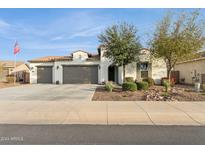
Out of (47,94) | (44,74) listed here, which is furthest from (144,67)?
(47,94)

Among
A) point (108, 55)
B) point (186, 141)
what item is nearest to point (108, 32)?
point (108, 55)

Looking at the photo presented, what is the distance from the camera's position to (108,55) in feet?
82.1

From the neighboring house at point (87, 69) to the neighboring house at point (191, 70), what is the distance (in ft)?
9.01

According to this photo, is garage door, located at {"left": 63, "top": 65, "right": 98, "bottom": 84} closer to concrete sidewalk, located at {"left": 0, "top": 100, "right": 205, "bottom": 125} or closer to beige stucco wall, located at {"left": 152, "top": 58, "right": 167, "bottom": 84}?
beige stucco wall, located at {"left": 152, "top": 58, "right": 167, "bottom": 84}

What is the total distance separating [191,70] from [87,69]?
39.5 feet

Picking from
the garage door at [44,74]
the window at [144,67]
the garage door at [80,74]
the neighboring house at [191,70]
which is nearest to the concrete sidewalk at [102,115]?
the neighboring house at [191,70]

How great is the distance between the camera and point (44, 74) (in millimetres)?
32344

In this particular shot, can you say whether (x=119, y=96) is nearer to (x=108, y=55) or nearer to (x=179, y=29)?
(x=179, y=29)

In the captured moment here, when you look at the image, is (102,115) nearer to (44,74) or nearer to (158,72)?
(158,72)

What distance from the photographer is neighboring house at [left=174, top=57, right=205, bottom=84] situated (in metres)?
24.5

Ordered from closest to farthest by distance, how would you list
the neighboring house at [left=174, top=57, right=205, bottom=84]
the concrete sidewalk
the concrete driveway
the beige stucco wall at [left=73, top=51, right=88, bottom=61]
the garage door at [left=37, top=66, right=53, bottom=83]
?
the concrete sidewalk → the concrete driveway → the neighboring house at [left=174, top=57, right=205, bottom=84] → the beige stucco wall at [left=73, top=51, right=88, bottom=61] → the garage door at [left=37, top=66, right=53, bottom=83]

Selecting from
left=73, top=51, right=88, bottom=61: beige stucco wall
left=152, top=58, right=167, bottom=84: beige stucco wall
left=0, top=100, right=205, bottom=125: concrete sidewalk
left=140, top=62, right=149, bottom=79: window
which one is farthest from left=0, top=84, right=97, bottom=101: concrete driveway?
left=73, top=51, right=88, bottom=61: beige stucco wall

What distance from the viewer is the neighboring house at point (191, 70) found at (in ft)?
80.4
